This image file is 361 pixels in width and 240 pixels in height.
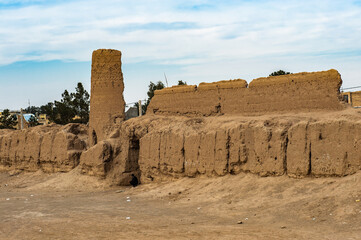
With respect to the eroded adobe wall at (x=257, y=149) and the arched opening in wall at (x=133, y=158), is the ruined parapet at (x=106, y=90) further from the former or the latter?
the eroded adobe wall at (x=257, y=149)

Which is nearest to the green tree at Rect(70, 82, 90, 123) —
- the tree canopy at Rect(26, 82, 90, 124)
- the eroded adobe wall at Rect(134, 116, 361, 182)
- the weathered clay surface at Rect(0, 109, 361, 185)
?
the tree canopy at Rect(26, 82, 90, 124)

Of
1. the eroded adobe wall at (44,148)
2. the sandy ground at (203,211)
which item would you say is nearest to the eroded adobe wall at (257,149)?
the sandy ground at (203,211)

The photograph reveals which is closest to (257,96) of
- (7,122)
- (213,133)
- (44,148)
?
(213,133)

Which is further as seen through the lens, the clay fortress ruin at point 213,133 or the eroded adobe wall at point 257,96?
the eroded adobe wall at point 257,96

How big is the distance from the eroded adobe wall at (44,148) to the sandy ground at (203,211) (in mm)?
3961

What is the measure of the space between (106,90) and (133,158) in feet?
9.40

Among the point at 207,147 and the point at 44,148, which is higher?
the point at 207,147

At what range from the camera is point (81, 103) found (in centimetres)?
3253

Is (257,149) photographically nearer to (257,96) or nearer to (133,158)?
(257,96)

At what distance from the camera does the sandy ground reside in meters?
8.57

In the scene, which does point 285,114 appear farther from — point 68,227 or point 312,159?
point 68,227

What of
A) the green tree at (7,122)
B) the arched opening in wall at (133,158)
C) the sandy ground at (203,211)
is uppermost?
the green tree at (7,122)

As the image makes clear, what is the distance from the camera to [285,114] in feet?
42.1

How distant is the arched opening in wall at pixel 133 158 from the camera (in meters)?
16.1
